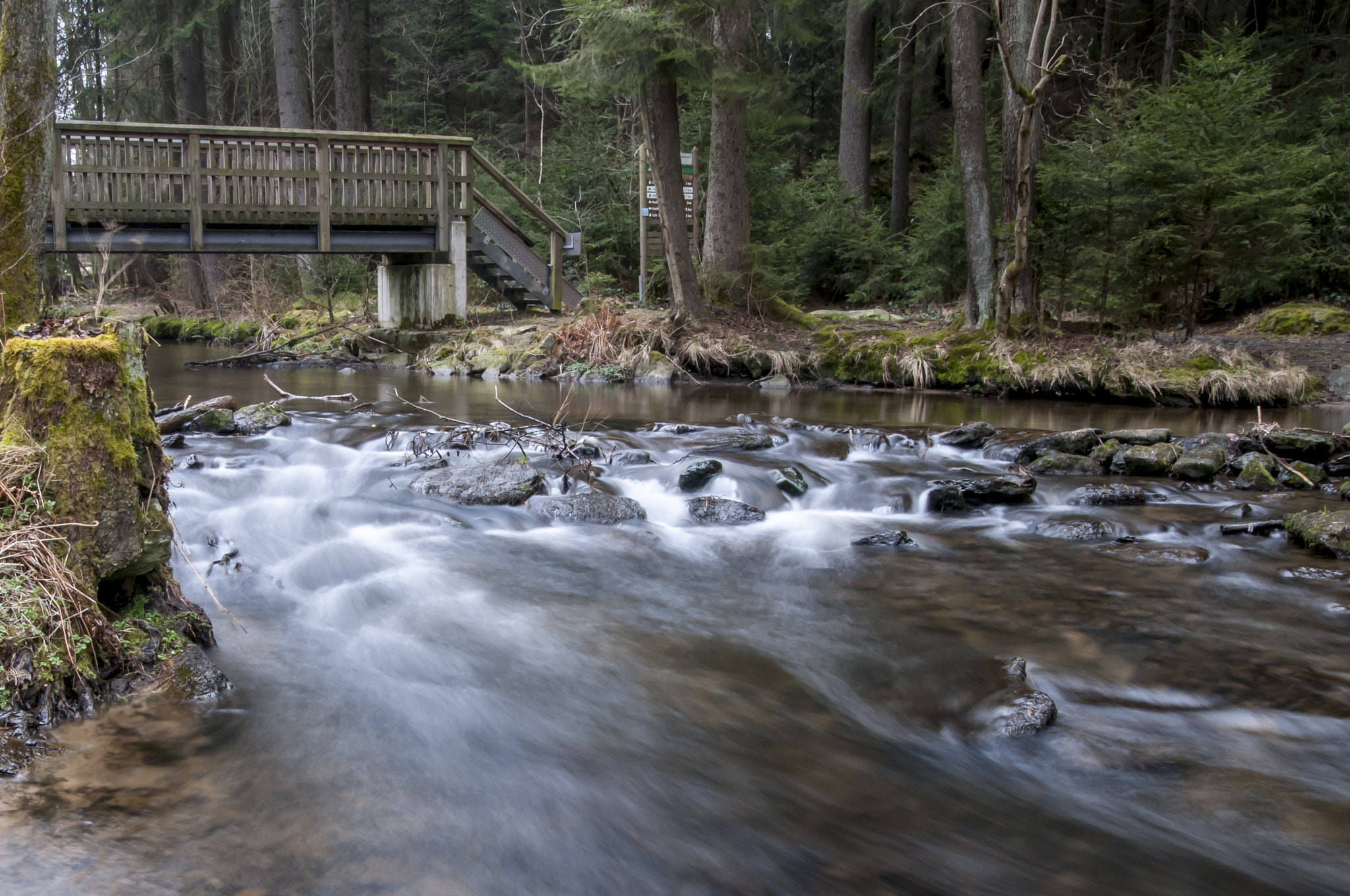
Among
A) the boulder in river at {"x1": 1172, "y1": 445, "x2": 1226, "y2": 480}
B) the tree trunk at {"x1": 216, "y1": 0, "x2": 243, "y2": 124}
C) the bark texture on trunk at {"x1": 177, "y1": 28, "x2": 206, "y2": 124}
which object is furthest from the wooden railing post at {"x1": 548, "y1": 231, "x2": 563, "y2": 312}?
the tree trunk at {"x1": 216, "y1": 0, "x2": 243, "y2": 124}

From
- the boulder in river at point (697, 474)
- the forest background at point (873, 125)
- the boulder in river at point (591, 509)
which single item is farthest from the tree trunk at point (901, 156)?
the boulder in river at point (591, 509)

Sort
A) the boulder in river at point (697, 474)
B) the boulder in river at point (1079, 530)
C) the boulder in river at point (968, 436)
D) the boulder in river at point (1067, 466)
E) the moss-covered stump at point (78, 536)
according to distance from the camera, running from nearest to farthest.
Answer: the moss-covered stump at point (78, 536), the boulder in river at point (1079, 530), the boulder in river at point (697, 474), the boulder in river at point (1067, 466), the boulder in river at point (968, 436)

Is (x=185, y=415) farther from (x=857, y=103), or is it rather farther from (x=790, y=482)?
(x=857, y=103)

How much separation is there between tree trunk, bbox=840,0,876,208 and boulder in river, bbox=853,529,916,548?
15925 millimetres

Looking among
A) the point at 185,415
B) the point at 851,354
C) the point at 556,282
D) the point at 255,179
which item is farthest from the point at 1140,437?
the point at 255,179

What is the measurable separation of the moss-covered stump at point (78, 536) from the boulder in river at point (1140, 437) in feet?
27.6

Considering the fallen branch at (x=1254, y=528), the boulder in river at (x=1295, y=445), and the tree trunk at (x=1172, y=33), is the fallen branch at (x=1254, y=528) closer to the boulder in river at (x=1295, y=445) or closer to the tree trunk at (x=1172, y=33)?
the boulder in river at (x=1295, y=445)

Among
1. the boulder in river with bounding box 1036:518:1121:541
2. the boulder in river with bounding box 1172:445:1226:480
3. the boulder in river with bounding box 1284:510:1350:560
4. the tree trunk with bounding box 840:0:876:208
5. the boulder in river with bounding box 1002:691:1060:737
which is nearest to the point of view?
the boulder in river with bounding box 1002:691:1060:737

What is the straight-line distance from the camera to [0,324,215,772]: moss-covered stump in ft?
11.5

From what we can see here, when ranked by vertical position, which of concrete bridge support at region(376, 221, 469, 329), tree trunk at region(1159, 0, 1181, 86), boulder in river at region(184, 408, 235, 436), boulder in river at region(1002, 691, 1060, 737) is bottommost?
boulder in river at region(1002, 691, 1060, 737)

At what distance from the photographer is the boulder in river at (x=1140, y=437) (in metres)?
9.28

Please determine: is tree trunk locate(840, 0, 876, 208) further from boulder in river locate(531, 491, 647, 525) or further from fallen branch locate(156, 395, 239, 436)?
boulder in river locate(531, 491, 647, 525)

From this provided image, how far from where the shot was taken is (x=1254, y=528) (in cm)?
695

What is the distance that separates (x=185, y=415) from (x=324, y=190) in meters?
6.82
